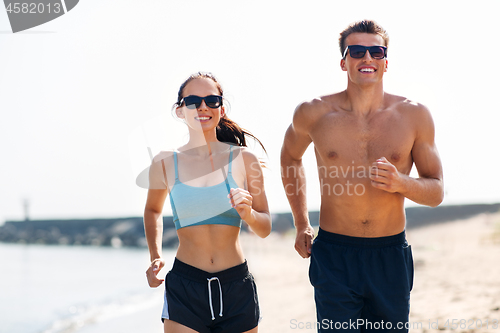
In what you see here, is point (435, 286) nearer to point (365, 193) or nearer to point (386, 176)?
point (365, 193)

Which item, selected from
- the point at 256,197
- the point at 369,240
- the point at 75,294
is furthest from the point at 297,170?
the point at 75,294

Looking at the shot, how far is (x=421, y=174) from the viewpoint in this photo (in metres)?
2.96

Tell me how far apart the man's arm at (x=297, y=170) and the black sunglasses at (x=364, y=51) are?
0.47 m

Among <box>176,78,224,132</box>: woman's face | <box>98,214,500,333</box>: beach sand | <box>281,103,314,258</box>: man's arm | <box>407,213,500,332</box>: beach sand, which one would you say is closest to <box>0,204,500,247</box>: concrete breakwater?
<box>98,214,500,333</box>: beach sand

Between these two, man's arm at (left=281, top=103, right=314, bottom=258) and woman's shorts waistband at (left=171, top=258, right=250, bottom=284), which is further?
man's arm at (left=281, top=103, right=314, bottom=258)

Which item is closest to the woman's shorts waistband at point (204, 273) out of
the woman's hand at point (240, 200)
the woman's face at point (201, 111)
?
the woman's hand at point (240, 200)

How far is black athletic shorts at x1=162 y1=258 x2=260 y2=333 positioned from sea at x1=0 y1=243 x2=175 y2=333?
25.5 feet

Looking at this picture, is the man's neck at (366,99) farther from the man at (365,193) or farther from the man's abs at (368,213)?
the man's abs at (368,213)

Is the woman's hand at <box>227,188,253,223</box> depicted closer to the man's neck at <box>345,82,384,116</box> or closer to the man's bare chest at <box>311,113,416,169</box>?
the man's bare chest at <box>311,113,416,169</box>

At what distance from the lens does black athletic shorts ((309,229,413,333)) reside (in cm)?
283

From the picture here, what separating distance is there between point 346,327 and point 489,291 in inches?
216

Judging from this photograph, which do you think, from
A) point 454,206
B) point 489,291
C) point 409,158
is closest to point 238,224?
point 409,158

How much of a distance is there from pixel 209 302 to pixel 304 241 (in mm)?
799

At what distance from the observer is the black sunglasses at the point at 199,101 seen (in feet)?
9.57
